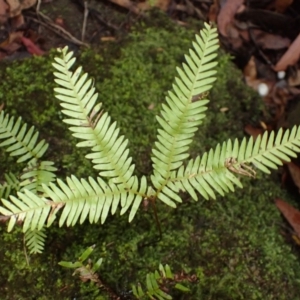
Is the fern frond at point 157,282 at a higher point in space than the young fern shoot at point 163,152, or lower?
lower

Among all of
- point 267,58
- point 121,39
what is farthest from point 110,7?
point 267,58

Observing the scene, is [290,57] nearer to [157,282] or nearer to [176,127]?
[176,127]

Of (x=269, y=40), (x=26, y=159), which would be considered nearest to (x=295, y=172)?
(x=269, y=40)

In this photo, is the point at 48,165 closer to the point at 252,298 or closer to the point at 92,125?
the point at 92,125

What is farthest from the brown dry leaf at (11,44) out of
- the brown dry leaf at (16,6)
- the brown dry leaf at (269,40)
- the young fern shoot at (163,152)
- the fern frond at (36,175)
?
the brown dry leaf at (269,40)

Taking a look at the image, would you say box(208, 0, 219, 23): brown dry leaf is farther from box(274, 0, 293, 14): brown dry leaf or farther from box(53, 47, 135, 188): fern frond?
box(53, 47, 135, 188): fern frond

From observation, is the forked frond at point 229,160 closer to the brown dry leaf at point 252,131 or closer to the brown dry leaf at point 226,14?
the brown dry leaf at point 252,131

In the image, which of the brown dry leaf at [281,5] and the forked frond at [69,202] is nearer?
the forked frond at [69,202]
